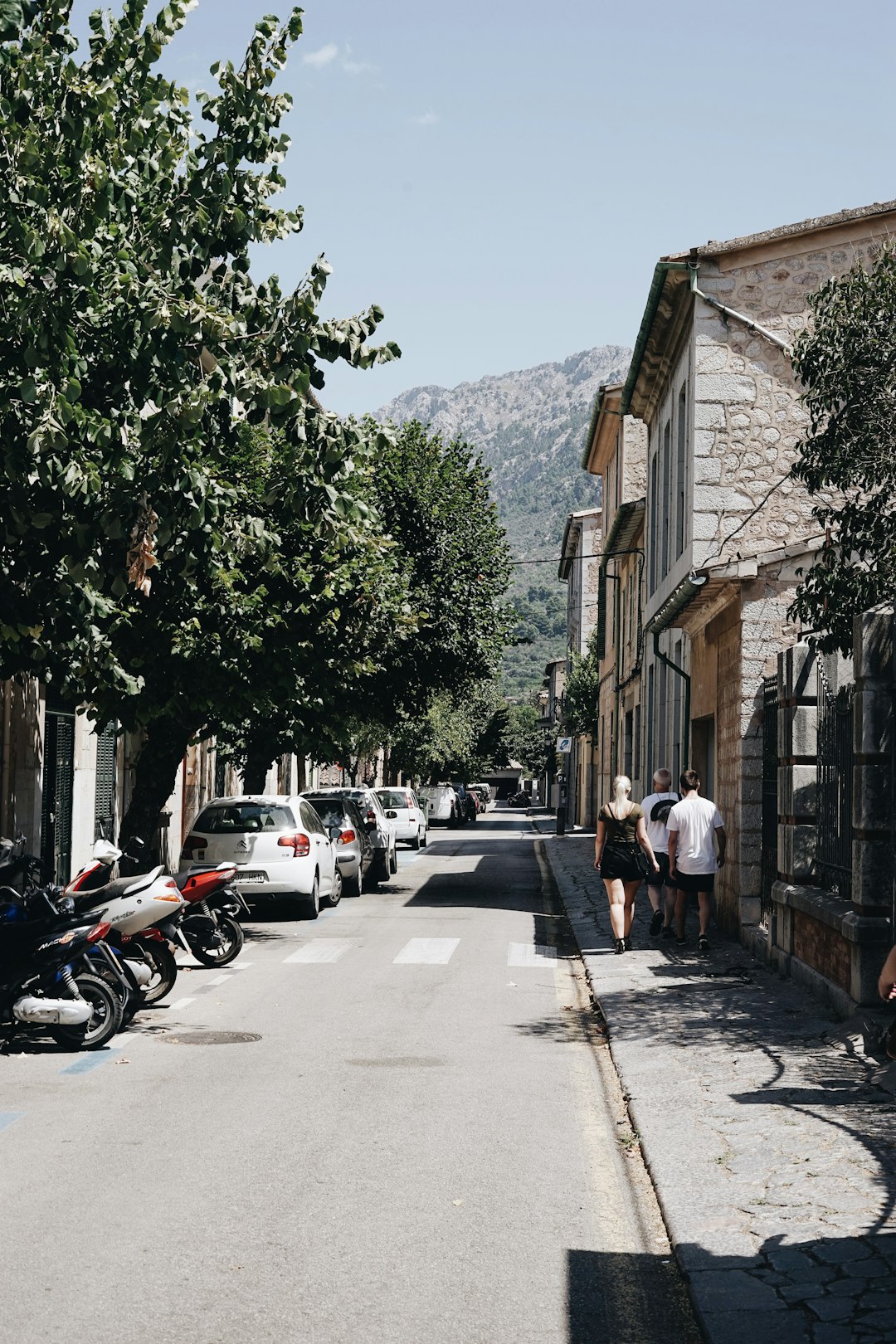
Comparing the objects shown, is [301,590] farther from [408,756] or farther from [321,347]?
[408,756]

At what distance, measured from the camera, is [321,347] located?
31.1ft

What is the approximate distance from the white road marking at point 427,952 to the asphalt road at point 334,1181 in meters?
2.27

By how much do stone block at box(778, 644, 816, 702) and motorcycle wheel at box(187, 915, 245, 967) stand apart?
18.9 ft

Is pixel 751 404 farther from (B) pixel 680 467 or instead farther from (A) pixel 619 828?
(A) pixel 619 828

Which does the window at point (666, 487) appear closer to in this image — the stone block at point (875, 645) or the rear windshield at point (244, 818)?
the rear windshield at point (244, 818)

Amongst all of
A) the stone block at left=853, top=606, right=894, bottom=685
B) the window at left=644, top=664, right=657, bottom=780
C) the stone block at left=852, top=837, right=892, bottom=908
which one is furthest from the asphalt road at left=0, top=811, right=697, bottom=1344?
the window at left=644, top=664, right=657, bottom=780

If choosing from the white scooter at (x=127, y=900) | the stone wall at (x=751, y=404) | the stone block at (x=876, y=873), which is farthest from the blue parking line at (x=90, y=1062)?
the stone wall at (x=751, y=404)

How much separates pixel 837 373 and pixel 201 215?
478cm

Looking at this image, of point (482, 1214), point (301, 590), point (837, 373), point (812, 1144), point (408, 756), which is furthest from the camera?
point (408, 756)

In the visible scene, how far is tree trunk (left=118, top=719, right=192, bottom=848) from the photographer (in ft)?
59.4

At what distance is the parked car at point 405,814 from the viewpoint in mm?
38281

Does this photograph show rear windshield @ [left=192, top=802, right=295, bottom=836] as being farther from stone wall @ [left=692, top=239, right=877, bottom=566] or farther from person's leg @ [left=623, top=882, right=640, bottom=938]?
stone wall @ [left=692, top=239, right=877, bottom=566]

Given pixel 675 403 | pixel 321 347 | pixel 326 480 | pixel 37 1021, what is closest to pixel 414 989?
pixel 37 1021

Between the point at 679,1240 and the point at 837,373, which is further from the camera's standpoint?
the point at 837,373
